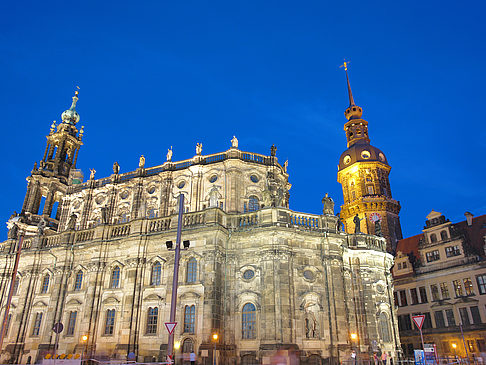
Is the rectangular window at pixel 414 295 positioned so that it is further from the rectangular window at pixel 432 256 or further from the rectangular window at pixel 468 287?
the rectangular window at pixel 468 287

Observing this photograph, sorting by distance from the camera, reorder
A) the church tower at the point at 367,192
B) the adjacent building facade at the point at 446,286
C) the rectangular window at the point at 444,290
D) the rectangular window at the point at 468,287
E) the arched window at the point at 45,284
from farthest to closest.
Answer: the church tower at the point at 367,192
the rectangular window at the point at 444,290
the rectangular window at the point at 468,287
the adjacent building facade at the point at 446,286
the arched window at the point at 45,284

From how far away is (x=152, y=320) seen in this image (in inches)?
1196

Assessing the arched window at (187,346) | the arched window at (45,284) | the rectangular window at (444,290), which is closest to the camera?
the arched window at (187,346)

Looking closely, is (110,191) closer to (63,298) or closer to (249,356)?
(63,298)

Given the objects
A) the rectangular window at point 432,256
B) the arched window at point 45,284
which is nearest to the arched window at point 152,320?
→ the arched window at point 45,284

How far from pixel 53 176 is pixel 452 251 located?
52.4 meters

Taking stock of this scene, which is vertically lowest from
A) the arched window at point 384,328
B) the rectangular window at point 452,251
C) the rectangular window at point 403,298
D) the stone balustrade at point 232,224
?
the arched window at point 384,328

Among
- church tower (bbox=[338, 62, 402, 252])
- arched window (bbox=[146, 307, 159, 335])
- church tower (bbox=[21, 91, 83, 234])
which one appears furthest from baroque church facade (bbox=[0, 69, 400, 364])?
church tower (bbox=[338, 62, 402, 252])

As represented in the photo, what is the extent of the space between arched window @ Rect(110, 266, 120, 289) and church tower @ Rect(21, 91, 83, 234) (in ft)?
64.1

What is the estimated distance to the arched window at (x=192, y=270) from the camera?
99.9 ft

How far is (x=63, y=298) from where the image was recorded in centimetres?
3484

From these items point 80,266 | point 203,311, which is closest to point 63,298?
point 80,266

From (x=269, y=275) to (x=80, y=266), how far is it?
59.1ft

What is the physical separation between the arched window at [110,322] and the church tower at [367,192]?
36386 millimetres
